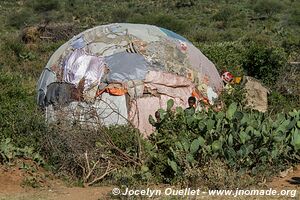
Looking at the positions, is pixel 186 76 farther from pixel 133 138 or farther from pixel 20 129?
pixel 20 129

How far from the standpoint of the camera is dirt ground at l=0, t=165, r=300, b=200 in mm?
6777

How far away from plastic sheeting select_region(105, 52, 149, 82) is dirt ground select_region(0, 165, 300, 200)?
201cm

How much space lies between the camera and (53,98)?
9.45 meters

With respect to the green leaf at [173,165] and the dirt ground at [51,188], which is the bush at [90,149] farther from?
the green leaf at [173,165]

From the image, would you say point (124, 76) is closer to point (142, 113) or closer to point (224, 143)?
point (142, 113)

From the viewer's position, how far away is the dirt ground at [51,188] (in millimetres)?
6777

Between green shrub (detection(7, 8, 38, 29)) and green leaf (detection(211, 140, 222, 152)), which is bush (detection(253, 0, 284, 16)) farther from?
green leaf (detection(211, 140, 222, 152))

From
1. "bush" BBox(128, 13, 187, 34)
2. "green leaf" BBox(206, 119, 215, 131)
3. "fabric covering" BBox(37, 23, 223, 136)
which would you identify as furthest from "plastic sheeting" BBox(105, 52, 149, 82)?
"bush" BBox(128, 13, 187, 34)

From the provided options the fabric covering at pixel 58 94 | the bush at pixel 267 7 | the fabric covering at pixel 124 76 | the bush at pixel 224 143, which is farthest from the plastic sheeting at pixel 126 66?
A: the bush at pixel 267 7

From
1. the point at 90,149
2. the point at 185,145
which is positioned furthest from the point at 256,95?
the point at 90,149

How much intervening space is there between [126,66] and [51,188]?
101 inches

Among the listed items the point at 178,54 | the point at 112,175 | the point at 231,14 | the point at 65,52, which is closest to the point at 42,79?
the point at 65,52

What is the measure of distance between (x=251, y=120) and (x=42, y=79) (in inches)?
159

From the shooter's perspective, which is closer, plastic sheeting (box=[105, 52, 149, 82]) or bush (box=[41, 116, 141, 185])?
bush (box=[41, 116, 141, 185])
